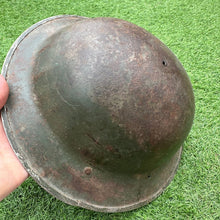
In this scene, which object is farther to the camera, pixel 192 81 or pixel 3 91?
pixel 192 81

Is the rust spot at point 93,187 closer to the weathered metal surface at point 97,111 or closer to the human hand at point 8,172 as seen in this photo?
the weathered metal surface at point 97,111

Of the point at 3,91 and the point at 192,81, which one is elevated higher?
the point at 3,91

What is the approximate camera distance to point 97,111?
40.1 inches

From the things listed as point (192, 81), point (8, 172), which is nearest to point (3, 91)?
point (8, 172)

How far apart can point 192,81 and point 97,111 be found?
1.29 m

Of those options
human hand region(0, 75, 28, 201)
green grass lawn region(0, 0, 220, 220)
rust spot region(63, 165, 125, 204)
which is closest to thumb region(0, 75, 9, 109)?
human hand region(0, 75, 28, 201)

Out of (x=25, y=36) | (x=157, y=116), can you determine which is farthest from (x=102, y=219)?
(x=25, y=36)

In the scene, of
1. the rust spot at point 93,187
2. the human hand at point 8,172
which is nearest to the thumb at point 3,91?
the human hand at point 8,172

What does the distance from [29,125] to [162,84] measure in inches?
25.9

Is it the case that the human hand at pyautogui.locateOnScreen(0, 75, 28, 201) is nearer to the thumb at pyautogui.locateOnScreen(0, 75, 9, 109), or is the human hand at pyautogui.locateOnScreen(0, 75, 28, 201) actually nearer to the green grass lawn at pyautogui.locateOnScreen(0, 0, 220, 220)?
the thumb at pyautogui.locateOnScreen(0, 75, 9, 109)

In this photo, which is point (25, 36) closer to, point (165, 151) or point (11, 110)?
point (11, 110)

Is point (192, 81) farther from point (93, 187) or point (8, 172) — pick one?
point (8, 172)

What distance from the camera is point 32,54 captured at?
51.2 inches

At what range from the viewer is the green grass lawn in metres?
1.50
